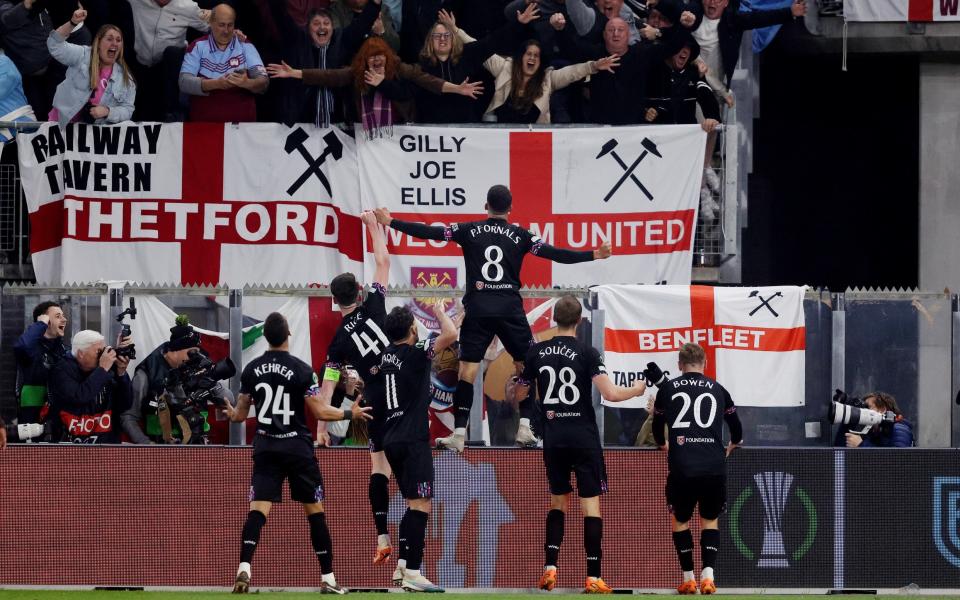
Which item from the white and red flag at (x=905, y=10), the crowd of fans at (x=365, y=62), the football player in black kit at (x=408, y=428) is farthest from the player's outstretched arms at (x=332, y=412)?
the white and red flag at (x=905, y=10)

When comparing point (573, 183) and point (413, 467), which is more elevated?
point (573, 183)

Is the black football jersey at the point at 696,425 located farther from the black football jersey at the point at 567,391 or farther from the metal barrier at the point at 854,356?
the metal barrier at the point at 854,356

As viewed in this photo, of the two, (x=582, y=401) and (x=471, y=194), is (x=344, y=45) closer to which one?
(x=471, y=194)

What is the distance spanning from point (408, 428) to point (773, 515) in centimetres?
344

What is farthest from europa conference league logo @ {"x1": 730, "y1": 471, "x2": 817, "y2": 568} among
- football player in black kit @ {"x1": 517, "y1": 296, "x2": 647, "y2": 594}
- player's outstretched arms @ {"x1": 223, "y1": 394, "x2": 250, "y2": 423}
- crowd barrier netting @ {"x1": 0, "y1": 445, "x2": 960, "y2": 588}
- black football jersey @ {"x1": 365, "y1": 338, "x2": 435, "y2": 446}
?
player's outstretched arms @ {"x1": 223, "y1": 394, "x2": 250, "y2": 423}

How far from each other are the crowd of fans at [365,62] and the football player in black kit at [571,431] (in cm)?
629

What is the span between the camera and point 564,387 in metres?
13.4

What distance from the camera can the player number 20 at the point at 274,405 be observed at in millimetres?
12789

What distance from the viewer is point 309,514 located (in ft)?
42.6

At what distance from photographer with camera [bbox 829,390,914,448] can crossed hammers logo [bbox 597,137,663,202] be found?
173 inches

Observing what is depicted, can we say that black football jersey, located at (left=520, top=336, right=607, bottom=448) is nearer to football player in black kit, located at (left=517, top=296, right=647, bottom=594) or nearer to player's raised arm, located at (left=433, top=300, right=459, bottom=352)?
football player in black kit, located at (left=517, top=296, right=647, bottom=594)

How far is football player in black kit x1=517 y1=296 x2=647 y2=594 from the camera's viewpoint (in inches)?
525

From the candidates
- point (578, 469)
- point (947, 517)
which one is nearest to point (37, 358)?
point (578, 469)

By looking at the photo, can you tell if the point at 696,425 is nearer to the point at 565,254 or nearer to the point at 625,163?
the point at 565,254
